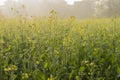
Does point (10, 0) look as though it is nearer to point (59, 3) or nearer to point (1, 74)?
point (59, 3)

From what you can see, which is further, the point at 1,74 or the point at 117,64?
the point at 117,64

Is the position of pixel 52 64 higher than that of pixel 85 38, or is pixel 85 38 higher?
pixel 85 38

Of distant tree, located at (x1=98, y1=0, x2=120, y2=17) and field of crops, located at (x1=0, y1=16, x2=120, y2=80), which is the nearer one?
field of crops, located at (x1=0, y1=16, x2=120, y2=80)

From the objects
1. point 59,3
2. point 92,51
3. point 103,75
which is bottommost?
point 103,75

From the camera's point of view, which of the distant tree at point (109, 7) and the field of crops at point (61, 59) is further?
the distant tree at point (109, 7)

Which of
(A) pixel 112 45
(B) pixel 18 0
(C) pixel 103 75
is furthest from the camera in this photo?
(B) pixel 18 0

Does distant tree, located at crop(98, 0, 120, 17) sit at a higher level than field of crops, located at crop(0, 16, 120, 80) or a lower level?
higher

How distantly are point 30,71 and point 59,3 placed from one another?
31.3 metres

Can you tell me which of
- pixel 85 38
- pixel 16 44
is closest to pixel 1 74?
pixel 16 44

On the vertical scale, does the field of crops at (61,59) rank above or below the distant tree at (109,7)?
below

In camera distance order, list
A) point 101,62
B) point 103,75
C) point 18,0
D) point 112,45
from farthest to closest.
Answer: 1. point 18,0
2. point 112,45
3. point 101,62
4. point 103,75

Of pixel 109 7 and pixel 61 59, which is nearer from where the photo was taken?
pixel 61 59

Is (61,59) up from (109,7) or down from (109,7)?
down

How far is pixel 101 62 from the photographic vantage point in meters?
3.48
